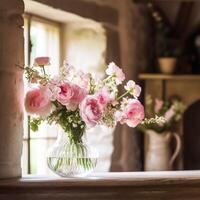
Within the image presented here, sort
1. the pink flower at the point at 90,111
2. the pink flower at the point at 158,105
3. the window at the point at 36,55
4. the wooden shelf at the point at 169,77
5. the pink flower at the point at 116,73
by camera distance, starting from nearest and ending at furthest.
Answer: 1. the pink flower at the point at 90,111
2. the pink flower at the point at 116,73
3. the window at the point at 36,55
4. the pink flower at the point at 158,105
5. the wooden shelf at the point at 169,77

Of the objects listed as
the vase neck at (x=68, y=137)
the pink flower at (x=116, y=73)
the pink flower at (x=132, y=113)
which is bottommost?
the vase neck at (x=68, y=137)

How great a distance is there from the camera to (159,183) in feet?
5.92

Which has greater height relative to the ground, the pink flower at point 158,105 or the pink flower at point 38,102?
the pink flower at point 158,105

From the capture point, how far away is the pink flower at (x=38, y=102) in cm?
177

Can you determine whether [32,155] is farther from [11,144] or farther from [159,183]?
[159,183]

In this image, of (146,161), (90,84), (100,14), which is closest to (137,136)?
(146,161)

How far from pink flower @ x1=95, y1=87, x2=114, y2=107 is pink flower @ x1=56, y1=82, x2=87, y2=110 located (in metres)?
0.05

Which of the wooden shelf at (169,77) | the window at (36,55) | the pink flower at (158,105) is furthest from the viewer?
the wooden shelf at (169,77)

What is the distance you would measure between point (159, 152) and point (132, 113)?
162 cm

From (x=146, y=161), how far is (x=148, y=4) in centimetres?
93

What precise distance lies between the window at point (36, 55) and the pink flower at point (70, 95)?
76 centimetres

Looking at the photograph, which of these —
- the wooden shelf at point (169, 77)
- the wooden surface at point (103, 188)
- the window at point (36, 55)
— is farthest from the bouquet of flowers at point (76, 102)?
the wooden shelf at point (169, 77)

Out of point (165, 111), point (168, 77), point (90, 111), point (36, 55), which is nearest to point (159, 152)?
point (165, 111)

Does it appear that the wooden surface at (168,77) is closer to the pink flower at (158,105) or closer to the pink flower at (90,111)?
the pink flower at (158,105)
